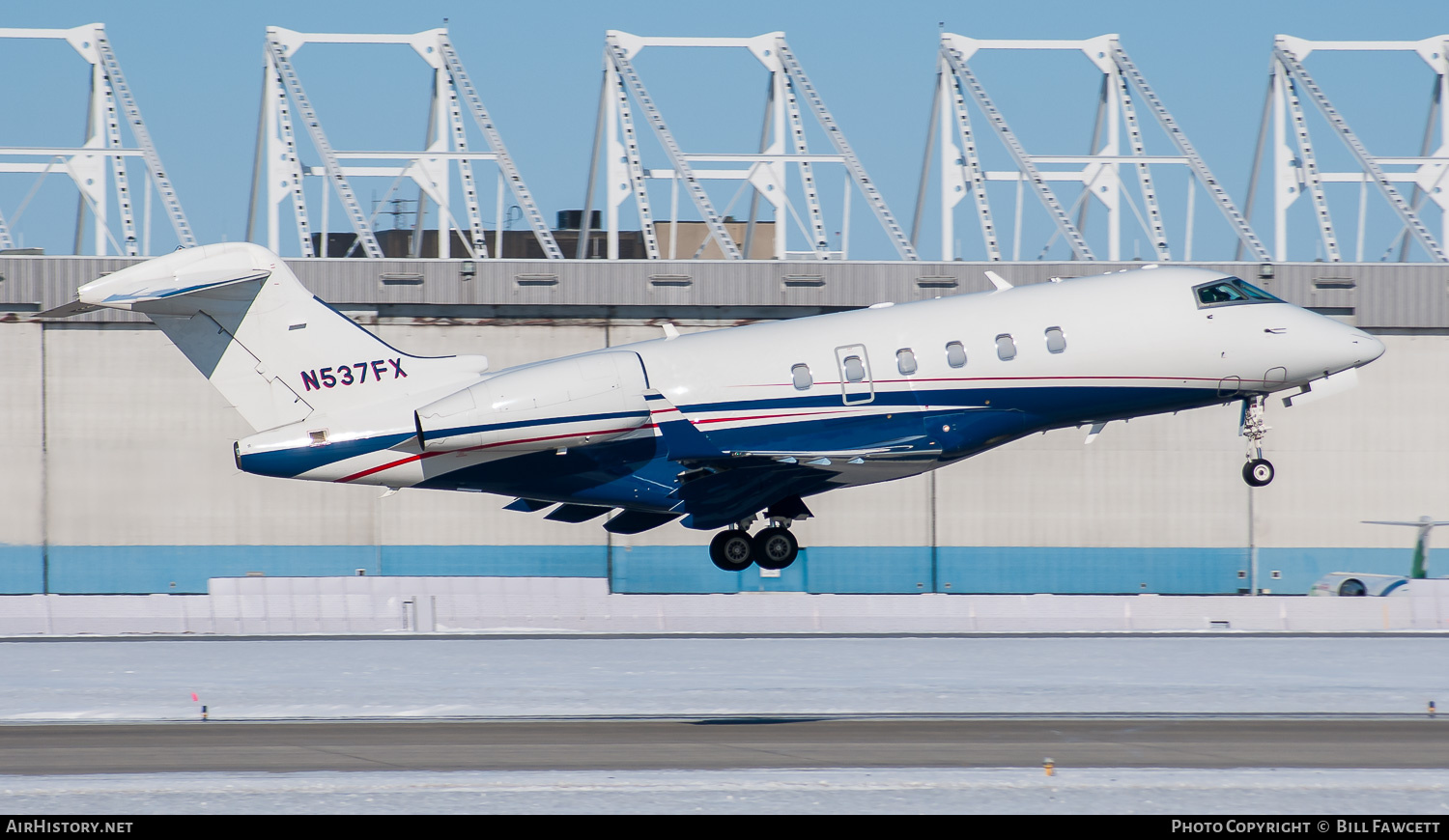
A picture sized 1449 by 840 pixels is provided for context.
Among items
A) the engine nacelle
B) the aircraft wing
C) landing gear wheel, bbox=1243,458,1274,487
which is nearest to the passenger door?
the aircraft wing

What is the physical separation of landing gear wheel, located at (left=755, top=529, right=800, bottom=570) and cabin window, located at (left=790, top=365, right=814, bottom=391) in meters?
2.89

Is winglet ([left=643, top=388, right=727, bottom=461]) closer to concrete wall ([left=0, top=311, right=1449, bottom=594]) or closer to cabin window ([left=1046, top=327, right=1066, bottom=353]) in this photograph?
cabin window ([left=1046, top=327, right=1066, bottom=353])

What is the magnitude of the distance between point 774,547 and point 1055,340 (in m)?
6.23

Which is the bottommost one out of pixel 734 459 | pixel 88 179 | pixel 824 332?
pixel 734 459

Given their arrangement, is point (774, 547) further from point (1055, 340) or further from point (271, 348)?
point (271, 348)

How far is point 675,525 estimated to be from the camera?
44.0 m

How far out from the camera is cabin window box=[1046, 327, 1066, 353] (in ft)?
88.5

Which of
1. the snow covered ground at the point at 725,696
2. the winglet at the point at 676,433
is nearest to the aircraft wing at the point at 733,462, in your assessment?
the winglet at the point at 676,433

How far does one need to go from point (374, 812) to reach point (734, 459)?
34.3 feet

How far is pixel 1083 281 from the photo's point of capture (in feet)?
90.7

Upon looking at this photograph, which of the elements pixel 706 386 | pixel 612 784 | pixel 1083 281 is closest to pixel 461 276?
pixel 706 386

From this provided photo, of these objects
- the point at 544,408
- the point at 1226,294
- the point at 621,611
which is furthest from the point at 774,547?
the point at 1226,294

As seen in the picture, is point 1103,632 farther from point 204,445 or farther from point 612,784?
point 204,445
